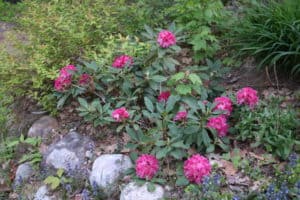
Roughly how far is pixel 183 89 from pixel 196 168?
2.36ft

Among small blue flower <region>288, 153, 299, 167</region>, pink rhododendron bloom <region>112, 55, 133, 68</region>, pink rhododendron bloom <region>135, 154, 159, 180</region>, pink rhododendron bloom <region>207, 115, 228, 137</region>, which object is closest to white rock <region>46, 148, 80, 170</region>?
pink rhododendron bloom <region>135, 154, 159, 180</region>

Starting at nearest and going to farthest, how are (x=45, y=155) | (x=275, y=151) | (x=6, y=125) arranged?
(x=275, y=151)
(x=45, y=155)
(x=6, y=125)

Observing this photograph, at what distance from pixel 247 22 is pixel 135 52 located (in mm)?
1050

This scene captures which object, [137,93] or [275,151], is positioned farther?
[137,93]

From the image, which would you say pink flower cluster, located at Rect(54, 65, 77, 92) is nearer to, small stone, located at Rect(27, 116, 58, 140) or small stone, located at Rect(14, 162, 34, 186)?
small stone, located at Rect(27, 116, 58, 140)

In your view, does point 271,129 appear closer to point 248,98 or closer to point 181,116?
point 248,98

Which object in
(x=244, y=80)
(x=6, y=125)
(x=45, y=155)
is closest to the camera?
(x=45, y=155)

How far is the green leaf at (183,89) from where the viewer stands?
332 cm

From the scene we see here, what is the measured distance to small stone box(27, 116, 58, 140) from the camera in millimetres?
3900

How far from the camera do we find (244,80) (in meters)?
3.88

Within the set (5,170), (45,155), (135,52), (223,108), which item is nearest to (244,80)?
(223,108)

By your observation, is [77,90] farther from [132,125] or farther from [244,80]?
[244,80]

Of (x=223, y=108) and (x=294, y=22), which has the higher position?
(x=294, y=22)

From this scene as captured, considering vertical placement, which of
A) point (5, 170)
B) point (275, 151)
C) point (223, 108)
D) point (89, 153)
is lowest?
point (5, 170)
